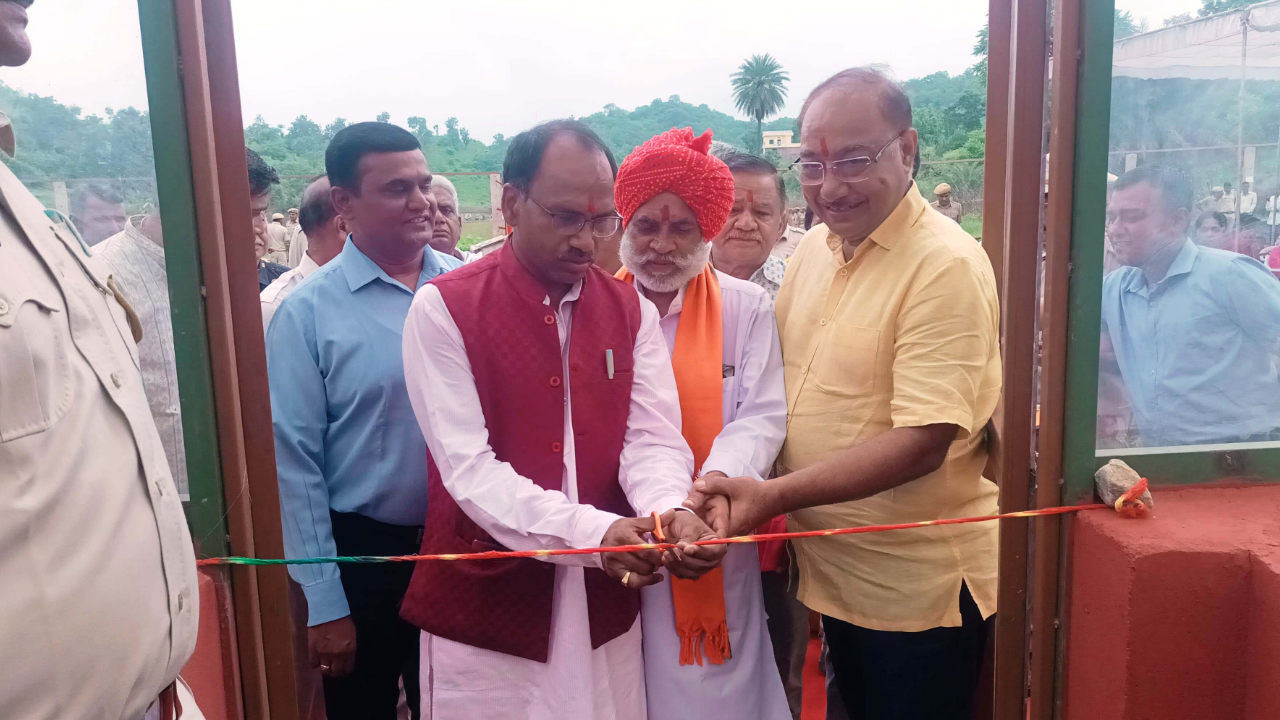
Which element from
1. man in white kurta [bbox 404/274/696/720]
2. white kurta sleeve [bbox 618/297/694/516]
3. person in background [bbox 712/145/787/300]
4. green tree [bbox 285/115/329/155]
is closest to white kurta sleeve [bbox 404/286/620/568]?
man in white kurta [bbox 404/274/696/720]

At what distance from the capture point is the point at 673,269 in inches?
99.2

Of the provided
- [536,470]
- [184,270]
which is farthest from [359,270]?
[536,470]

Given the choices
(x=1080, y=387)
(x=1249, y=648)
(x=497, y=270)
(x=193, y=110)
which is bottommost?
(x=1249, y=648)

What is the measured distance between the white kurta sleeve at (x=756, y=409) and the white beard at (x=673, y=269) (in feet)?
0.67

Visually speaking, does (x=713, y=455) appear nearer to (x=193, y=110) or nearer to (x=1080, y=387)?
(x=1080, y=387)

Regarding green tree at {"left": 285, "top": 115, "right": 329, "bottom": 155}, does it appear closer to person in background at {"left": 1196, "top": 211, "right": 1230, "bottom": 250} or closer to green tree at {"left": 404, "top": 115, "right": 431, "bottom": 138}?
green tree at {"left": 404, "top": 115, "right": 431, "bottom": 138}

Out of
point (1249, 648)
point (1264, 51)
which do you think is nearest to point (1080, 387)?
point (1249, 648)

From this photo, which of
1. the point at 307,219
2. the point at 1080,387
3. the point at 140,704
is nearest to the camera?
the point at 140,704

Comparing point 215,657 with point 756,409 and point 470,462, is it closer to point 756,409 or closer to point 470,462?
point 470,462

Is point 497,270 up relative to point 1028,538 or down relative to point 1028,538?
up

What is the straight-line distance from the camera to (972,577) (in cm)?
229

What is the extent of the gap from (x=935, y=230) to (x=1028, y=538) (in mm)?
852

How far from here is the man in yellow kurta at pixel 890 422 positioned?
2109mm

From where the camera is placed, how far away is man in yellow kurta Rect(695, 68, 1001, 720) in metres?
2.11
